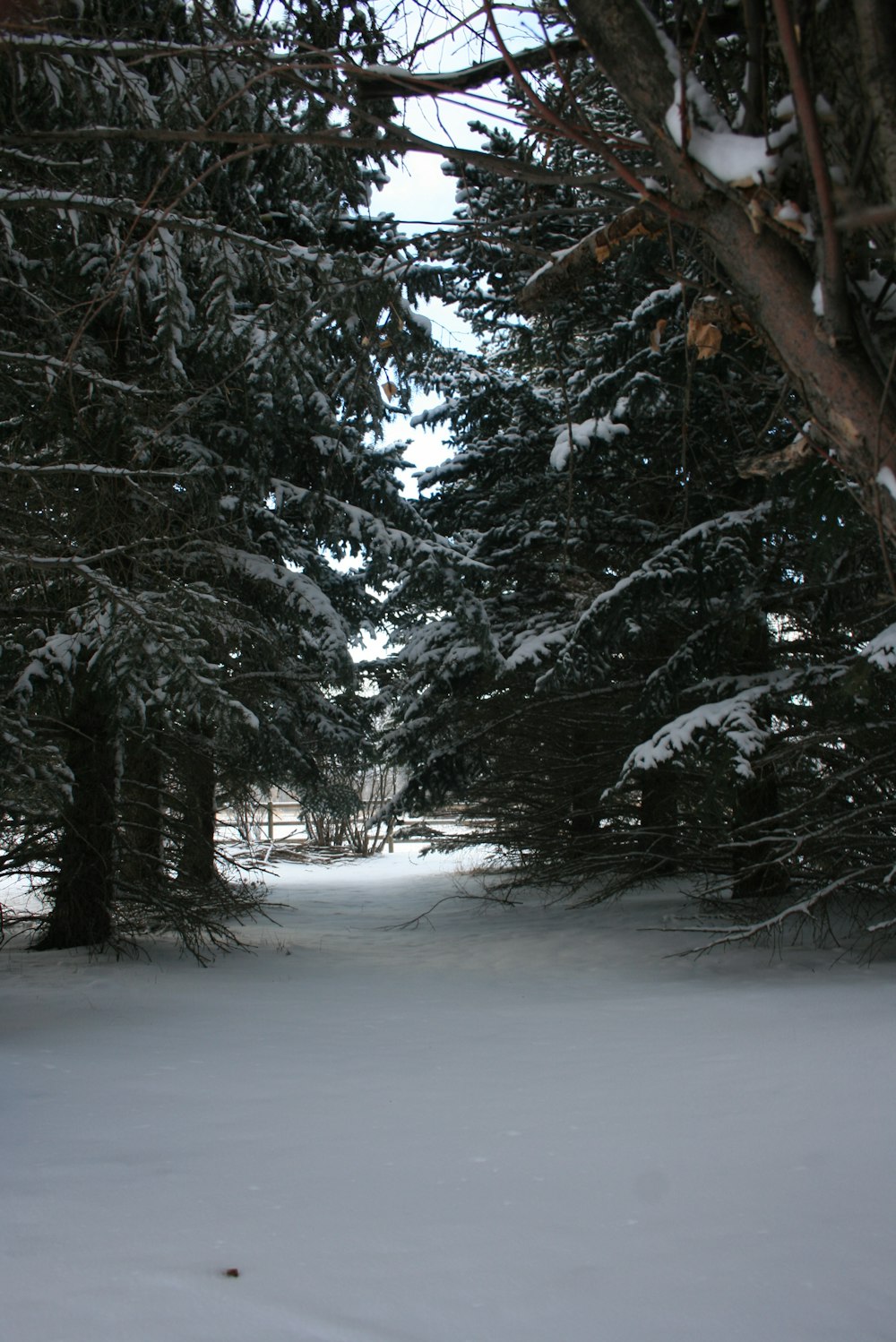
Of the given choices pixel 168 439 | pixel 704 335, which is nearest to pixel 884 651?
pixel 704 335

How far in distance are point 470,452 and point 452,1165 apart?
859cm

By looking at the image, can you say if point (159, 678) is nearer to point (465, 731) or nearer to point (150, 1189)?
point (150, 1189)

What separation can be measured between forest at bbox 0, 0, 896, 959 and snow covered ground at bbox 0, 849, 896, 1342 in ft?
4.70

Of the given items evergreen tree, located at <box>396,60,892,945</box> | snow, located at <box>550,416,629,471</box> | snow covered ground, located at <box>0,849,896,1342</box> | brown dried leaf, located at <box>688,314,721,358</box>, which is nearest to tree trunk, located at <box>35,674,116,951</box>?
snow covered ground, located at <box>0,849,896,1342</box>

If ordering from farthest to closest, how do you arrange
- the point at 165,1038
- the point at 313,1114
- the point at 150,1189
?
the point at 165,1038 → the point at 313,1114 → the point at 150,1189

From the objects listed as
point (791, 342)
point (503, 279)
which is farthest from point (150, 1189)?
point (503, 279)

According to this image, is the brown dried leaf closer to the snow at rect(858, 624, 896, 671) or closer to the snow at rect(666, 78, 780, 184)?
the snow at rect(666, 78, 780, 184)

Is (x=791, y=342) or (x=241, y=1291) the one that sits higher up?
(x=791, y=342)

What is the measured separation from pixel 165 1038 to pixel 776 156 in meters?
5.10

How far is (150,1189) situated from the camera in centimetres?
294

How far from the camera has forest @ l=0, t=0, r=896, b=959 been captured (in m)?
1.60

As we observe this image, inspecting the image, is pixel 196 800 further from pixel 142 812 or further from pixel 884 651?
pixel 884 651

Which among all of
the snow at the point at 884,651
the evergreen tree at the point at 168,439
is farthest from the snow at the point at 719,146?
the snow at the point at 884,651

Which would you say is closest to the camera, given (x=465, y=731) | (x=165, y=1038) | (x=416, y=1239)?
(x=416, y=1239)
